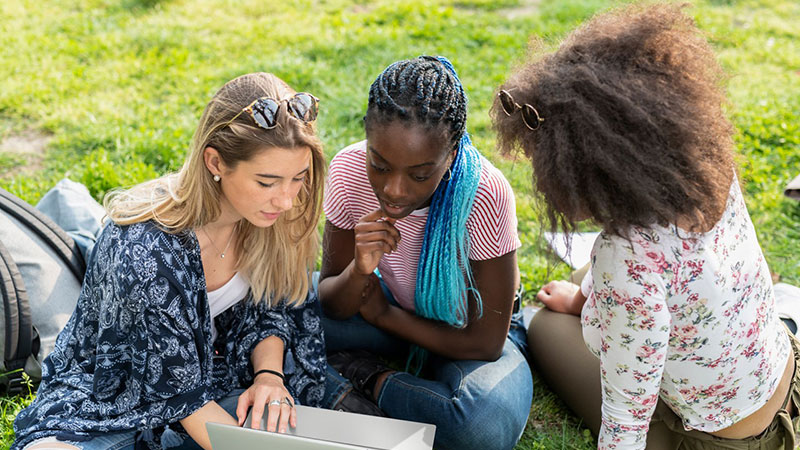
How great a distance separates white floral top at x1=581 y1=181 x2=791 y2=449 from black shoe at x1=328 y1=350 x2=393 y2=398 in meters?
0.98

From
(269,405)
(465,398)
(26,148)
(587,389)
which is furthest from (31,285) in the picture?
(587,389)

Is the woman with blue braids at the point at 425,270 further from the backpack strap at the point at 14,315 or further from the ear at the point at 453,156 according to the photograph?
the backpack strap at the point at 14,315

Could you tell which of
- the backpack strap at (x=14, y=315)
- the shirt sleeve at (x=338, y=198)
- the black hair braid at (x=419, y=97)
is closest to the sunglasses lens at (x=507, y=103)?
the black hair braid at (x=419, y=97)

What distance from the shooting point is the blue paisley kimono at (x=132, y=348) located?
6.89 ft

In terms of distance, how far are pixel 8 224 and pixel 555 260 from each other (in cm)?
206

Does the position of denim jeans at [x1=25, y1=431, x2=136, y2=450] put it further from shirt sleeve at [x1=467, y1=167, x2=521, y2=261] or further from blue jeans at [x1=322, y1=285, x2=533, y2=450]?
shirt sleeve at [x1=467, y1=167, x2=521, y2=261]

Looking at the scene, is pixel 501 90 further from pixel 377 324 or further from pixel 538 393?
pixel 538 393

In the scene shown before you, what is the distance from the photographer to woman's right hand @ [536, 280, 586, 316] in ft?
9.14

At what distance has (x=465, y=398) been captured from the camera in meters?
2.48

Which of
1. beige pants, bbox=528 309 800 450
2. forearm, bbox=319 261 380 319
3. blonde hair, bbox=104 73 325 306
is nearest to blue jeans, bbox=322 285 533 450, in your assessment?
beige pants, bbox=528 309 800 450

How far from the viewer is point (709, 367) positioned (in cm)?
195

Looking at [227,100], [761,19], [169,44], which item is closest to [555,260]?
[227,100]

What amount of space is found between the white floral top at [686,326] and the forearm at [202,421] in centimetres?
116

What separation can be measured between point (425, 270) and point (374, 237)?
0.29 metres
